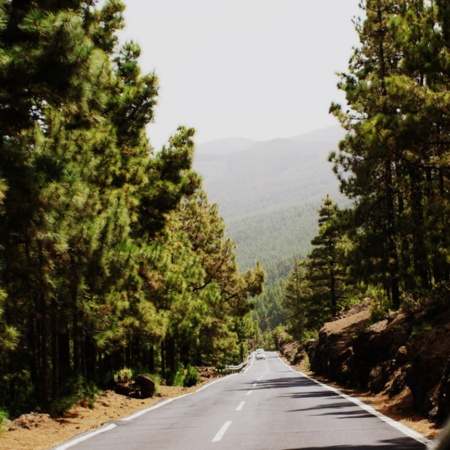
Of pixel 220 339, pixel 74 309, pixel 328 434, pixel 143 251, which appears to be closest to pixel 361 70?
pixel 143 251

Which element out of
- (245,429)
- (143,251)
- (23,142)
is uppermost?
(23,142)

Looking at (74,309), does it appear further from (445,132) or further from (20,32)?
(445,132)

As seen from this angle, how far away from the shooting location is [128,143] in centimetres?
1952

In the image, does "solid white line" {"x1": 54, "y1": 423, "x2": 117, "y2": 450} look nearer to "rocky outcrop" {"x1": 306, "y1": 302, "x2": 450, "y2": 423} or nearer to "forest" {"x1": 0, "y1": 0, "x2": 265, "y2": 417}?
"forest" {"x1": 0, "y1": 0, "x2": 265, "y2": 417}

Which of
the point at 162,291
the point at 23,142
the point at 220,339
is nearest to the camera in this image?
the point at 23,142

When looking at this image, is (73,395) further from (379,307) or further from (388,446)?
(379,307)

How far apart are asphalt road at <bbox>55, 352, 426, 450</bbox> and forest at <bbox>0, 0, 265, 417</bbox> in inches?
103

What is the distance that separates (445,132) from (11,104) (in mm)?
10579

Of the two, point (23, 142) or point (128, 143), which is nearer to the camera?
point (23, 142)

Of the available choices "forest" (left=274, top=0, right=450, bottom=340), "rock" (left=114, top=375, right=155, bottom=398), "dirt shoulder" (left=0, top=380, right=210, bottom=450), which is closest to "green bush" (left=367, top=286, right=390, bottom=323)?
"forest" (left=274, top=0, right=450, bottom=340)

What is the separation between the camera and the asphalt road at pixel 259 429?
8.95 m

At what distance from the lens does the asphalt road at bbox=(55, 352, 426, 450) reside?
29.4ft

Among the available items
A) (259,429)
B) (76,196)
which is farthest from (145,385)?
(76,196)

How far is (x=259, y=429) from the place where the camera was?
1098 cm
